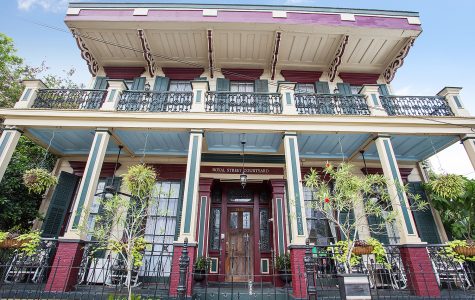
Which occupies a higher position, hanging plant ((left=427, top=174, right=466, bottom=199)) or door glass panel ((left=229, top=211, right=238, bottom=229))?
hanging plant ((left=427, top=174, right=466, bottom=199))

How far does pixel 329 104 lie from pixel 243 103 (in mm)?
2668

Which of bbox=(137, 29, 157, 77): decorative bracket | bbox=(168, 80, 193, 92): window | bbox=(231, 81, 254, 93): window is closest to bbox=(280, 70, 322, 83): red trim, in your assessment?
bbox=(231, 81, 254, 93): window

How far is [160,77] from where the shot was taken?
9.52 meters

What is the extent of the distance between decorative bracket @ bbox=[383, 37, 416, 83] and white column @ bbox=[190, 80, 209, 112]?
7075 mm

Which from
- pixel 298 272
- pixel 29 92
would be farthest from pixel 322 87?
pixel 29 92

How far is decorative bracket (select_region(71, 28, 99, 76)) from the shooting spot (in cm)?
862

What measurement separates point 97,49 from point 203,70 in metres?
3.95

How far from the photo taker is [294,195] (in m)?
6.09

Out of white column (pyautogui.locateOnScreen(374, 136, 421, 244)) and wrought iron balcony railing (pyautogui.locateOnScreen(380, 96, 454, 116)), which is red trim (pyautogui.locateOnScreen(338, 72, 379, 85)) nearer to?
wrought iron balcony railing (pyautogui.locateOnScreen(380, 96, 454, 116))

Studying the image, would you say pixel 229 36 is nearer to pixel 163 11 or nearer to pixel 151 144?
pixel 163 11

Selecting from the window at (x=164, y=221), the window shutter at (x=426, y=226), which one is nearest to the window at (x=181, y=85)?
the window at (x=164, y=221)

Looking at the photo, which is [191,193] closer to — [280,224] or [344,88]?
[280,224]

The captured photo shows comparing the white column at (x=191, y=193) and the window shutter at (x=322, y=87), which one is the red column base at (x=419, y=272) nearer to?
the white column at (x=191, y=193)

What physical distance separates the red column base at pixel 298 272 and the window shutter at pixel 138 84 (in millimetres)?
7605
